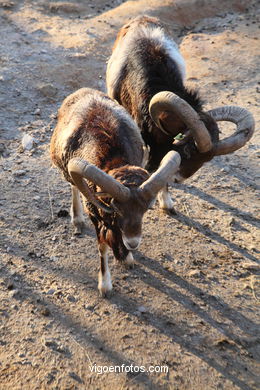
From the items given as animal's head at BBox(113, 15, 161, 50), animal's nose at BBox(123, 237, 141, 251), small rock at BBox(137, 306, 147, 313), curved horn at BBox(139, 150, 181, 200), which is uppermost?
animal's head at BBox(113, 15, 161, 50)

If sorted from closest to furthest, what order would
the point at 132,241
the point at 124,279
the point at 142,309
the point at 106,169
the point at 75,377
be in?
the point at 132,241
the point at 75,377
the point at 106,169
the point at 142,309
the point at 124,279

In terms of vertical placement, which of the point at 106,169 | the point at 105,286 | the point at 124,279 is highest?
the point at 106,169

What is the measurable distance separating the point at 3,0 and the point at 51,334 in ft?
39.7

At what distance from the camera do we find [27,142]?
28.2 feet

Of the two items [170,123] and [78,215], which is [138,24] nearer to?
[170,123]

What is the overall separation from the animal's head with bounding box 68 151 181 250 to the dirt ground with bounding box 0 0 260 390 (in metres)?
1.44

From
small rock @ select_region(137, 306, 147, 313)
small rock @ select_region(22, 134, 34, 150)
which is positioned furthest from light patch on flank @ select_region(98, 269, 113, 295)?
small rock @ select_region(22, 134, 34, 150)

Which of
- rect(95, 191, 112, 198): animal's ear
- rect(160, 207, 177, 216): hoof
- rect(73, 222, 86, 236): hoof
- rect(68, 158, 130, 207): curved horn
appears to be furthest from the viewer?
rect(160, 207, 177, 216): hoof

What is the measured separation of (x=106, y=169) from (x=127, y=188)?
Result: 28.0 inches

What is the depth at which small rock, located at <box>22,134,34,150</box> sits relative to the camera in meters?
8.50

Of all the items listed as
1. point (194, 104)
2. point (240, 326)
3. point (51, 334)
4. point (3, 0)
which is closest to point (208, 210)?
point (194, 104)

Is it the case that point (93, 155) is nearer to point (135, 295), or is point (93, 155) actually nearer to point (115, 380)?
point (135, 295)

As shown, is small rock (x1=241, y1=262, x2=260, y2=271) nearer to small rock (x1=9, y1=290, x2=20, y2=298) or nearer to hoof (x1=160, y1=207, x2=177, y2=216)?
hoof (x1=160, y1=207, x2=177, y2=216)

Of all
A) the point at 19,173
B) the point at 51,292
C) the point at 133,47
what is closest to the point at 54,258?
the point at 51,292
